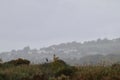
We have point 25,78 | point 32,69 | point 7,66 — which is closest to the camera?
point 25,78

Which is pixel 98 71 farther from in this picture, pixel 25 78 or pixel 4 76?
pixel 4 76

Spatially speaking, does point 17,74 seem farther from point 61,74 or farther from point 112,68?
point 112,68

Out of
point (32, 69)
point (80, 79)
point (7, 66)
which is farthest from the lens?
point (7, 66)

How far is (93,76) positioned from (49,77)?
1778mm

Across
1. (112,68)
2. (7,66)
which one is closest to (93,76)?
(112,68)

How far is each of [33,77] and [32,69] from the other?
1812 millimetres

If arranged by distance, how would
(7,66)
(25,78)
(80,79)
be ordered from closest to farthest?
(80,79), (25,78), (7,66)

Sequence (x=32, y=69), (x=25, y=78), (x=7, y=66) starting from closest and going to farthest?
(x=25, y=78), (x=32, y=69), (x=7, y=66)

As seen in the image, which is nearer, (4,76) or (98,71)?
(98,71)

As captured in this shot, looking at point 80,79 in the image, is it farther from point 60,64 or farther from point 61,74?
point 60,64

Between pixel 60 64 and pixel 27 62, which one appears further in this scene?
pixel 27 62

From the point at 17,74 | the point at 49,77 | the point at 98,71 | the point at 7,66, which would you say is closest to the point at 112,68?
the point at 98,71

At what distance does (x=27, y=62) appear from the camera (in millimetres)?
23250

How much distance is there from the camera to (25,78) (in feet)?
57.5
